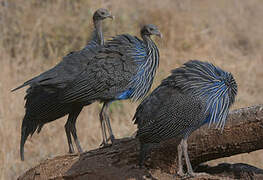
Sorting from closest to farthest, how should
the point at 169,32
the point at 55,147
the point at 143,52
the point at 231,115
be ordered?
the point at 231,115 → the point at 143,52 → the point at 55,147 → the point at 169,32

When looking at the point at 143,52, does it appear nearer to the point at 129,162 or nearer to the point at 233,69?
the point at 129,162

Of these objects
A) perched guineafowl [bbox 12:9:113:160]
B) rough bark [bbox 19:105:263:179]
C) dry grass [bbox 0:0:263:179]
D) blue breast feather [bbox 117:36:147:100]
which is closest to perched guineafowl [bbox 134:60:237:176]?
rough bark [bbox 19:105:263:179]

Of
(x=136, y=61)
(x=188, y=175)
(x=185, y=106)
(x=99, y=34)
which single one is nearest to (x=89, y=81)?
(x=136, y=61)

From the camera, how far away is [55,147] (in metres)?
7.73

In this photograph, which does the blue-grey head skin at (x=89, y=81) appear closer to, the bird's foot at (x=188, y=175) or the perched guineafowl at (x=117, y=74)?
the perched guineafowl at (x=117, y=74)

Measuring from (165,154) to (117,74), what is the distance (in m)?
0.97

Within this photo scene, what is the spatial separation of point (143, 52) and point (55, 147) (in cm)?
278

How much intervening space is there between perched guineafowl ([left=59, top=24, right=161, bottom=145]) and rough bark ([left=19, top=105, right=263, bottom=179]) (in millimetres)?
426

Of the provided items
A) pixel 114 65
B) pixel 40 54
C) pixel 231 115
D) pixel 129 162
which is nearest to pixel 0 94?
pixel 40 54

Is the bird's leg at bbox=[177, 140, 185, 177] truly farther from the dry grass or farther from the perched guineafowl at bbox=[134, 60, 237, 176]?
the dry grass

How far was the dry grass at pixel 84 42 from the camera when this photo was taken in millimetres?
7996

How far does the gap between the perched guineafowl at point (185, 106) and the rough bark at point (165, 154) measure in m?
0.12

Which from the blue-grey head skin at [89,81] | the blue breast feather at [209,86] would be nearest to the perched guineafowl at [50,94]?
the blue-grey head skin at [89,81]

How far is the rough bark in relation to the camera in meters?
4.64
